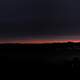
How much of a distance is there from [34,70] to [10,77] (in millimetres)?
579

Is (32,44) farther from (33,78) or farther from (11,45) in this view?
(33,78)

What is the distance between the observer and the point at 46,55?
4.66 meters

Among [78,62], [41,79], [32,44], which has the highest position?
[32,44]

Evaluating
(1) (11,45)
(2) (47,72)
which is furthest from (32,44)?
(2) (47,72)

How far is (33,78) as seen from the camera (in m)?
3.16

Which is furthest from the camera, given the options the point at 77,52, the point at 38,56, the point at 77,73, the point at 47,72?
the point at 38,56

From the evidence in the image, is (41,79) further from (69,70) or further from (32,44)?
(32,44)

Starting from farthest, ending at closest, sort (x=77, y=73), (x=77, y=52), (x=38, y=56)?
(x=38, y=56) < (x=77, y=52) < (x=77, y=73)

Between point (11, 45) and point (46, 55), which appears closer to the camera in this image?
point (11, 45)

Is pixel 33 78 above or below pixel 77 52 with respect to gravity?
below

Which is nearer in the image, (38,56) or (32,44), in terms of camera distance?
(32,44)

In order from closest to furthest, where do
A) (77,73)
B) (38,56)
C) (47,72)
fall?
(77,73)
(47,72)
(38,56)

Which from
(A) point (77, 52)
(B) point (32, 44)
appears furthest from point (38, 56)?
(A) point (77, 52)

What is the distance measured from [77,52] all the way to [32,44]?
3.60ft
